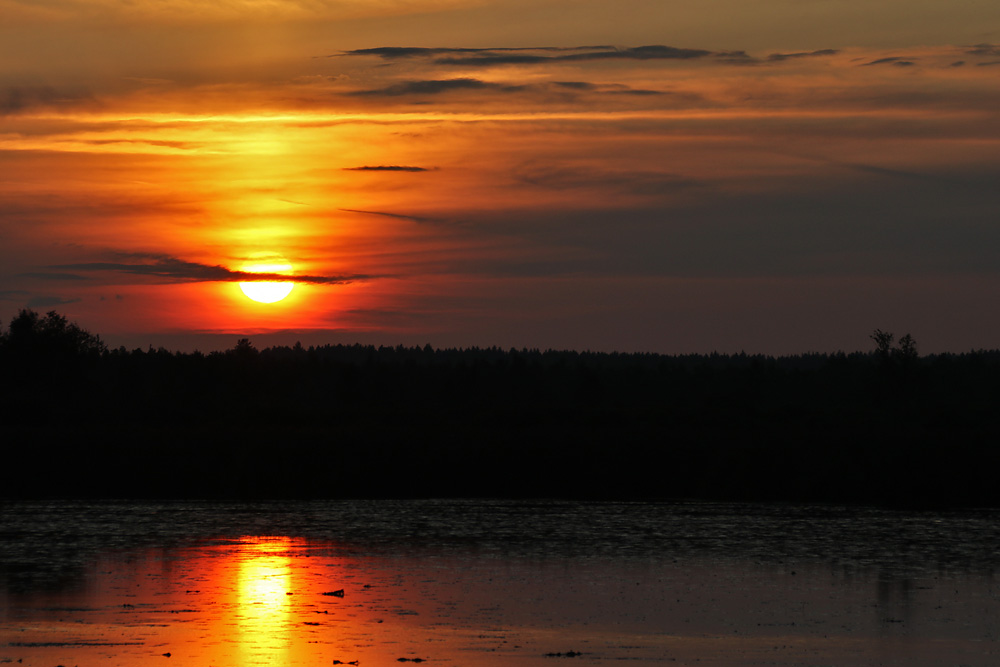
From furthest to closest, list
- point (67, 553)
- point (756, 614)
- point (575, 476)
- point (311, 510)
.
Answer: point (575, 476) < point (311, 510) < point (67, 553) < point (756, 614)

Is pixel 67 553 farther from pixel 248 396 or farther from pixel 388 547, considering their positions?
pixel 248 396

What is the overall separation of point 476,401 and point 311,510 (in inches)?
2316

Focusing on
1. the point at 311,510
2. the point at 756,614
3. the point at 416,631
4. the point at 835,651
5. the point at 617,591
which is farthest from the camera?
the point at 311,510

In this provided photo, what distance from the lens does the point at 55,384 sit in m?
102

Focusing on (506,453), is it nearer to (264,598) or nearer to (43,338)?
(264,598)

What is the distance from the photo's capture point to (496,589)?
2520 cm

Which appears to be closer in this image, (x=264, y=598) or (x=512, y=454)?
(x=264, y=598)

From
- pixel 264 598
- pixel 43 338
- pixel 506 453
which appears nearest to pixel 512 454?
pixel 506 453

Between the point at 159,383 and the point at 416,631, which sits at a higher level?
the point at 159,383

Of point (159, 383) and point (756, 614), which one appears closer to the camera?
point (756, 614)

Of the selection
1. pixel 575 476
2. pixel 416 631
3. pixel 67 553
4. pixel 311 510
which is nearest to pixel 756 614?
pixel 416 631

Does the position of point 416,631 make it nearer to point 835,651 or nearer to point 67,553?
point 835,651

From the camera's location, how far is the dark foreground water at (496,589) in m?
18.8

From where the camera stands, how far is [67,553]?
102ft
